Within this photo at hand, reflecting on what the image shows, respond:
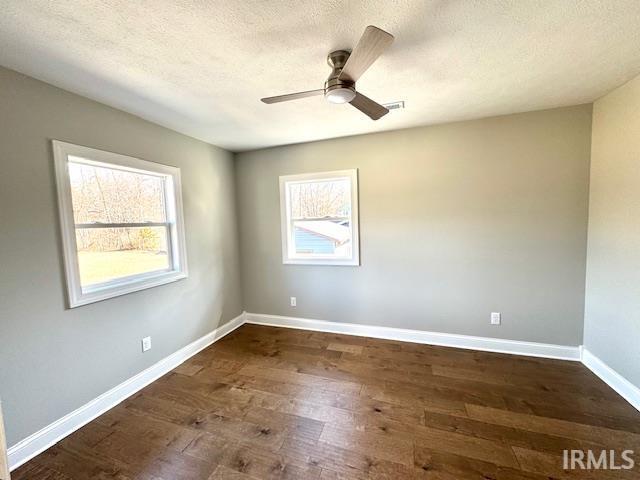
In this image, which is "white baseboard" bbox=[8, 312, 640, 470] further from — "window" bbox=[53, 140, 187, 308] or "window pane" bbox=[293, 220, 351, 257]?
"window pane" bbox=[293, 220, 351, 257]

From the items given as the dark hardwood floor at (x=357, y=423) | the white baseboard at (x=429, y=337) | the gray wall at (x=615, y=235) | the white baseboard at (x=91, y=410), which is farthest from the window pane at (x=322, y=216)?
the gray wall at (x=615, y=235)

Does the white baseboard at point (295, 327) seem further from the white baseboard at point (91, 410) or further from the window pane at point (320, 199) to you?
the window pane at point (320, 199)

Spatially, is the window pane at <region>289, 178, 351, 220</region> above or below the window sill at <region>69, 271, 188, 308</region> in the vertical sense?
above

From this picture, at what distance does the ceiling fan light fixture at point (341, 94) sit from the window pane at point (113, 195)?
193cm

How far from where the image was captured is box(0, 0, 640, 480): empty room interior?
1.44 meters

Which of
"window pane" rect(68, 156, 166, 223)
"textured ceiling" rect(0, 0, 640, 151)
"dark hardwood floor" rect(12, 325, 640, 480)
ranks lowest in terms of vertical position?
"dark hardwood floor" rect(12, 325, 640, 480)

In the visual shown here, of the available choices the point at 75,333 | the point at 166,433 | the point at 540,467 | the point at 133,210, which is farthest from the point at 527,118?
the point at 75,333

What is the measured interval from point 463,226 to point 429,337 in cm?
131

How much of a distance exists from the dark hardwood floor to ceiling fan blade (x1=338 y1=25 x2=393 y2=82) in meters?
2.22

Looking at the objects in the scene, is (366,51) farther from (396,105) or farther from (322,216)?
(322,216)

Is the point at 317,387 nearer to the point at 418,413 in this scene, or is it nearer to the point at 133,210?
the point at 418,413

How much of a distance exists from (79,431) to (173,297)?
1.16 meters

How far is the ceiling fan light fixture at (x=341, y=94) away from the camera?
4.87 ft

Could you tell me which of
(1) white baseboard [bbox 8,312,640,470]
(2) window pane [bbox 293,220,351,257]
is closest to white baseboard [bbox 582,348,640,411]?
(1) white baseboard [bbox 8,312,640,470]
